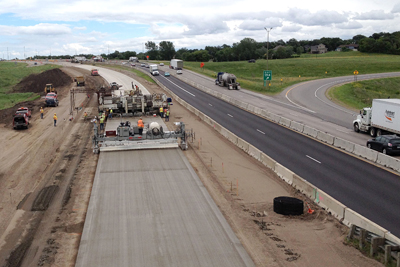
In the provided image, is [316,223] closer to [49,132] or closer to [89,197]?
[89,197]

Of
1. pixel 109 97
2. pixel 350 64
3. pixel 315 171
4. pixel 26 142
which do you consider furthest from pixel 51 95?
pixel 350 64

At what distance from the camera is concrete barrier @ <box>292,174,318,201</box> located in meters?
21.9

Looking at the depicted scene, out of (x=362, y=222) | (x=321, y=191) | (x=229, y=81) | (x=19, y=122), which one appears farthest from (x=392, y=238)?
(x=229, y=81)

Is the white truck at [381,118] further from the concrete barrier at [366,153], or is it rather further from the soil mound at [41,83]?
the soil mound at [41,83]

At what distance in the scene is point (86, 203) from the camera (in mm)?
22406

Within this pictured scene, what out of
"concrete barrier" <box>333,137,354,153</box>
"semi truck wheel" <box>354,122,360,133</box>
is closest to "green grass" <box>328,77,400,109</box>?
"semi truck wheel" <box>354,122,360,133</box>

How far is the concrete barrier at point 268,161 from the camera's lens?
2768 centimetres

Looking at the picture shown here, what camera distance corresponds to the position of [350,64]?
130 m

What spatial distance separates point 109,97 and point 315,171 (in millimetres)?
31425

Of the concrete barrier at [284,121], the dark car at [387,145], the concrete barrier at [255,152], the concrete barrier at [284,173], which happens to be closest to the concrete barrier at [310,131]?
the concrete barrier at [284,121]

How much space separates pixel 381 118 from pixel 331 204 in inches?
818

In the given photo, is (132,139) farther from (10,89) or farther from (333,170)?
(10,89)

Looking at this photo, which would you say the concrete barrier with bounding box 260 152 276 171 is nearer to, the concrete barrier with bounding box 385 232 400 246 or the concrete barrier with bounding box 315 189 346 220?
the concrete barrier with bounding box 315 189 346 220

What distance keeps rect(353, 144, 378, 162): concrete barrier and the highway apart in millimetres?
741
